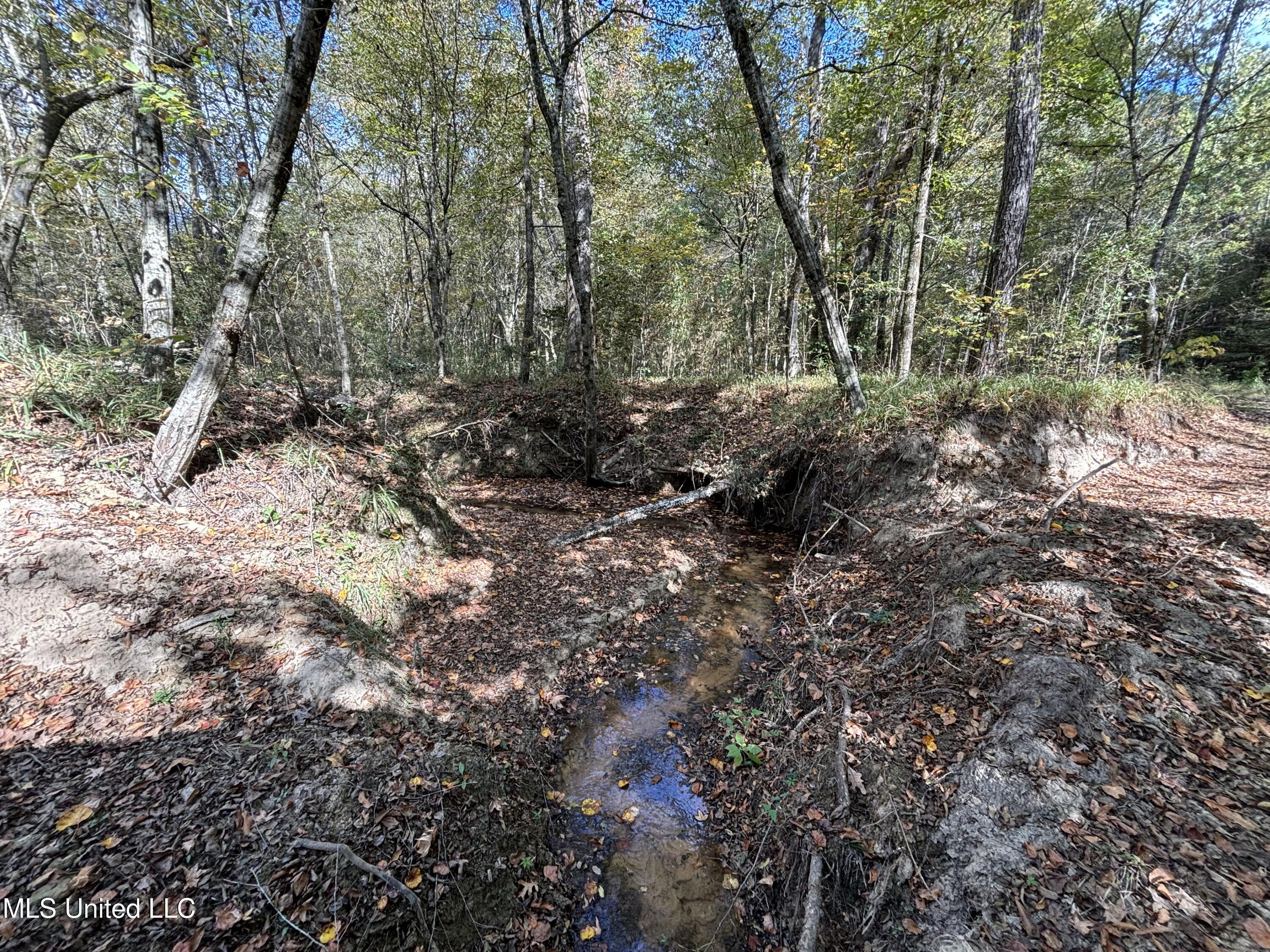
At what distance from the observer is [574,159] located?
994 cm

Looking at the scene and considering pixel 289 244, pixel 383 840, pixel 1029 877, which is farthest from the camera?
pixel 289 244

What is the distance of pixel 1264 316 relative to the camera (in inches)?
664

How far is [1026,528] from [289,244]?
1801 centimetres

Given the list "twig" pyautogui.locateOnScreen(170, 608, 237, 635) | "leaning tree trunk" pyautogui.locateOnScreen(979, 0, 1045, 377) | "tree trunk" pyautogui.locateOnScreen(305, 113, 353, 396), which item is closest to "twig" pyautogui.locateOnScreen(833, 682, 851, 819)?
"twig" pyautogui.locateOnScreen(170, 608, 237, 635)

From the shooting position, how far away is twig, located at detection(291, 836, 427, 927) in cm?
254

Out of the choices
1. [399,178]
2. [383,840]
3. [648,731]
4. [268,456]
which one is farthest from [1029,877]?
[399,178]

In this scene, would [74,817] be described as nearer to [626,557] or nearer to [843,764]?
[843,764]

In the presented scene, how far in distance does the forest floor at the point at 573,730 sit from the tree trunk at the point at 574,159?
16.3 feet

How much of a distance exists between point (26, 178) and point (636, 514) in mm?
9586

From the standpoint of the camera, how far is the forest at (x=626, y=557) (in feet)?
8.27

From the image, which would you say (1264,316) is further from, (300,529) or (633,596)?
(300,529)

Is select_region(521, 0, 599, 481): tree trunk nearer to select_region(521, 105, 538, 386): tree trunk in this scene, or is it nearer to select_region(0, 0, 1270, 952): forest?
select_region(0, 0, 1270, 952): forest

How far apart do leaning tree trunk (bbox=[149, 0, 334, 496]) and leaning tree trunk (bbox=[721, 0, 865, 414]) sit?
530cm

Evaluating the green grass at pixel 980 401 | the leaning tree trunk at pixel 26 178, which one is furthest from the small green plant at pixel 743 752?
the leaning tree trunk at pixel 26 178
